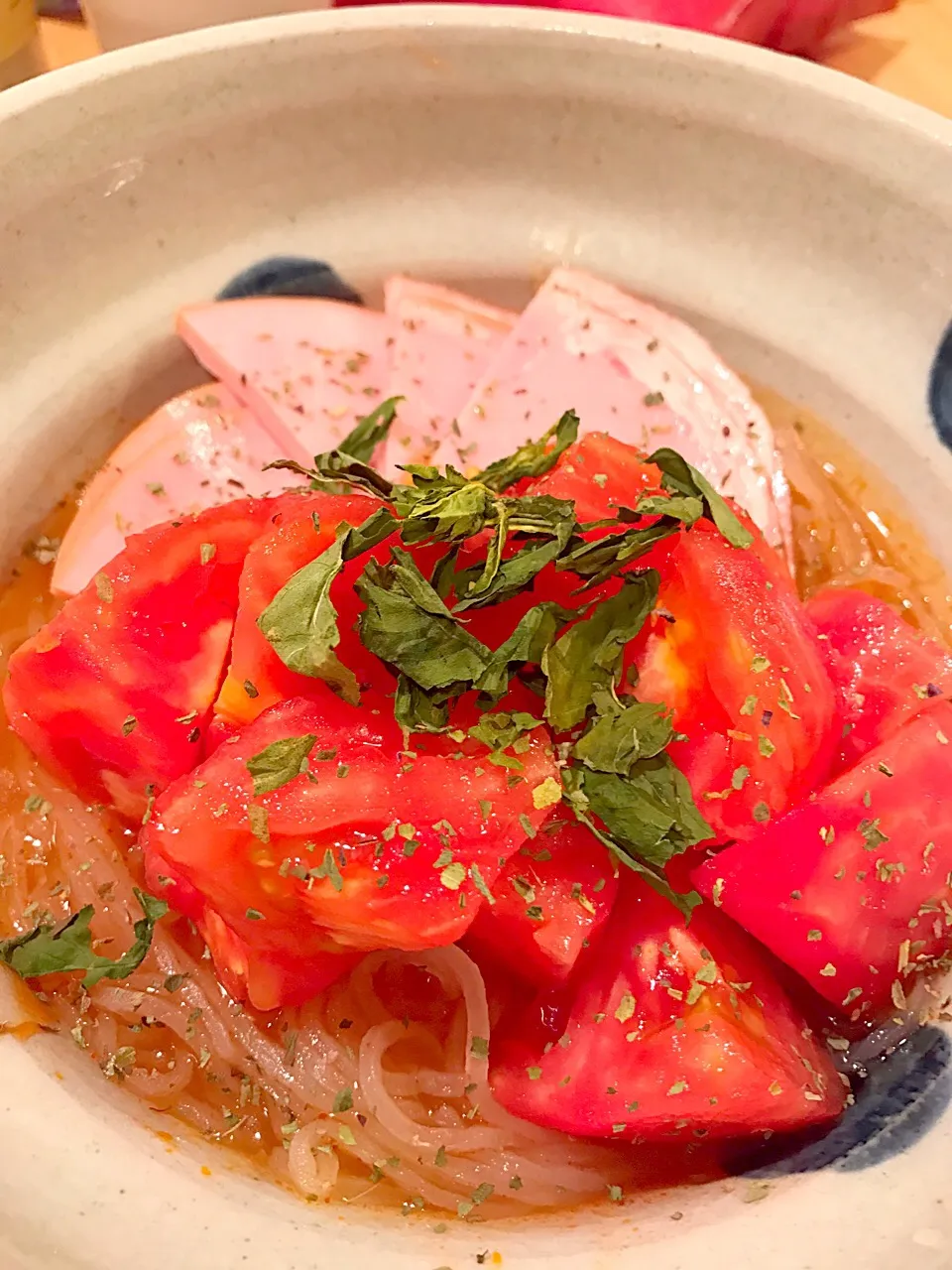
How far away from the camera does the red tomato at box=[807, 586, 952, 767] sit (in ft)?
5.62

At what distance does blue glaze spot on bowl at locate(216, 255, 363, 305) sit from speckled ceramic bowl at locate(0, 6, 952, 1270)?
3cm

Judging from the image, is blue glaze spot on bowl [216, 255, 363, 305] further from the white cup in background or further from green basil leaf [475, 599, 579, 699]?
green basil leaf [475, 599, 579, 699]

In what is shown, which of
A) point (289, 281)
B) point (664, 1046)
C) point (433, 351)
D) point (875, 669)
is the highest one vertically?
point (289, 281)

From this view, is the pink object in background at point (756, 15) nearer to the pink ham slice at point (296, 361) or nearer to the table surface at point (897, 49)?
the table surface at point (897, 49)

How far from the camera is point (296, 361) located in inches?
97.1

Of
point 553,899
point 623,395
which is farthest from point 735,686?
point 623,395

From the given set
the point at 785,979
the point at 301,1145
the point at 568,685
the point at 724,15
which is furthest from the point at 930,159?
the point at 301,1145

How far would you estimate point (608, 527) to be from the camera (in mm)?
1684

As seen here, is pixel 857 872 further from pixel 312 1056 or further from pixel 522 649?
pixel 312 1056

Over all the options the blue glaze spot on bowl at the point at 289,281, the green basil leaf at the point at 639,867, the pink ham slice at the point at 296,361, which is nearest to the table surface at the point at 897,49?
the blue glaze spot on bowl at the point at 289,281

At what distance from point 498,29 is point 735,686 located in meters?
1.73

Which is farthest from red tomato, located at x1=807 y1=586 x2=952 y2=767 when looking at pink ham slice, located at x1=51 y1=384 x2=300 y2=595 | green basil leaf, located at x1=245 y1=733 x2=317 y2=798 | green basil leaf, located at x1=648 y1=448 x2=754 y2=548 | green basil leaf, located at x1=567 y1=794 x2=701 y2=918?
pink ham slice, located at x1=51 y1=384 x2=300 y2=595

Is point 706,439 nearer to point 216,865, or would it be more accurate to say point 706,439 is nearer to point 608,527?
point 608,527

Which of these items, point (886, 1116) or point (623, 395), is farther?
point (623, 395)
